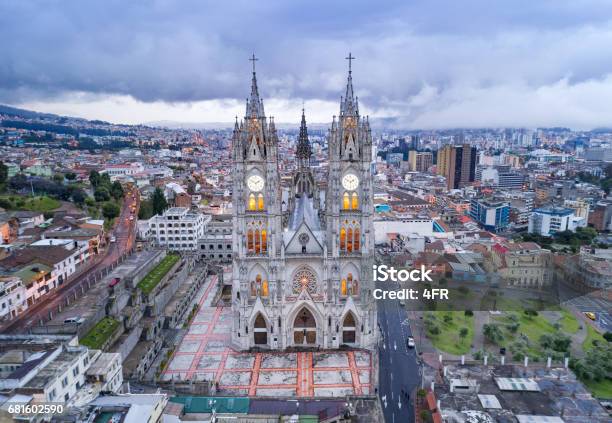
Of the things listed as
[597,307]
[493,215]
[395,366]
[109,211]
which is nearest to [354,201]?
[395,366]

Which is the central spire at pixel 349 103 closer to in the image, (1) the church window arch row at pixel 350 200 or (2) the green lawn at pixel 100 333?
(1) the church window arch row at pixel 350 200

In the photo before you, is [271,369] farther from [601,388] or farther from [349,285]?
[601,388]

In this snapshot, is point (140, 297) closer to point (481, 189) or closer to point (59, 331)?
point (59, 331)

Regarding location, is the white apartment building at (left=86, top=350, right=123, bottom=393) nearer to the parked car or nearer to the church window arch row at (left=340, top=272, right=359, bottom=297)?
the church window arch row at (left=340, top=272, right=359, bottom=297)

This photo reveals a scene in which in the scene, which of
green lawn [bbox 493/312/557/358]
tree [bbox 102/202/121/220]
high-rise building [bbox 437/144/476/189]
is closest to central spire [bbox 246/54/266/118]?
green lawn [bbox 493/312/557/358]

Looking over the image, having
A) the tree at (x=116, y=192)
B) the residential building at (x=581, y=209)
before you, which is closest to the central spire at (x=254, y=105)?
the tree at (x=116, y=192)
